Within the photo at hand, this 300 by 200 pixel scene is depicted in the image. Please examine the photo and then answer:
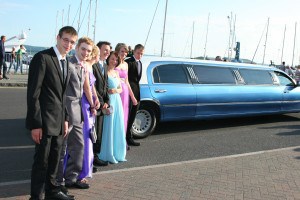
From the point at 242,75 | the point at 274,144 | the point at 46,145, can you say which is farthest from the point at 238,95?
the point at 46,145

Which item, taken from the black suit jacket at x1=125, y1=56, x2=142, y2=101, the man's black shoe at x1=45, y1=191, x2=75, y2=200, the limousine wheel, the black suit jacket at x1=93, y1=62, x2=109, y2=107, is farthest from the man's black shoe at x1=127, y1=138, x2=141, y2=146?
the man's black shoe at x1=45, y1=191, x2=75, y2=200

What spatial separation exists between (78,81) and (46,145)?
91 centimetres

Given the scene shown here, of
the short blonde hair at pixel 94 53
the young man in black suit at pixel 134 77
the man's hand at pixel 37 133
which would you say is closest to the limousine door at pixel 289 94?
the young man in black suit at pixel 134 77

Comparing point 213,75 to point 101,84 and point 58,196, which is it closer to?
point 101,84

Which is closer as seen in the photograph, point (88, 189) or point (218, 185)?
point (88, 189)

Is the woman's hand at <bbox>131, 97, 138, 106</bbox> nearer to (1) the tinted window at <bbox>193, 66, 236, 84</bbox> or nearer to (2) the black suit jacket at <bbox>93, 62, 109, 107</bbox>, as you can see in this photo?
(2) the black suit jacket at <bbox>93, 62, 109, 107</bbox>

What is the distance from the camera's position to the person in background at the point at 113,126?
5934mm

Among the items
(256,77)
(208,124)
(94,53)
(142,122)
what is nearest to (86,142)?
(94,53)

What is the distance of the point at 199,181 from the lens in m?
5.25

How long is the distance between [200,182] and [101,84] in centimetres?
199

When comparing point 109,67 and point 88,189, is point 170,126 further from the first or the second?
point 88,189

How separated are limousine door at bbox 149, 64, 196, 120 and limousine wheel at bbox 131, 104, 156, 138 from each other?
0.89ft

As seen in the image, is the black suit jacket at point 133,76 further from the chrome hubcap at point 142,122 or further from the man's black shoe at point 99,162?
the man's black shoe at point 99,162

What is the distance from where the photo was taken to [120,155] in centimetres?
612
